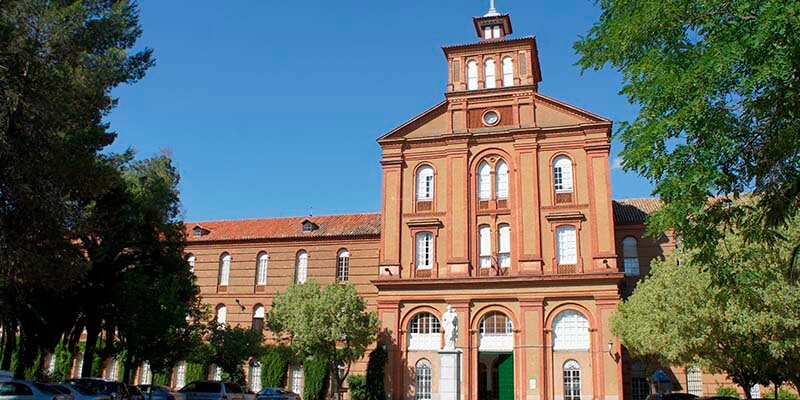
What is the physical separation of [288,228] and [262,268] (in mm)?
3210

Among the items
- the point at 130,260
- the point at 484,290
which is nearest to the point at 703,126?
the point at 484,290

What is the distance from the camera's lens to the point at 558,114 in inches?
1438

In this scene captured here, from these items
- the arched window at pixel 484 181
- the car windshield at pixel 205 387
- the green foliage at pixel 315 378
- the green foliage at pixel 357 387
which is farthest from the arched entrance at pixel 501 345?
the car windshield at pixel 205 387

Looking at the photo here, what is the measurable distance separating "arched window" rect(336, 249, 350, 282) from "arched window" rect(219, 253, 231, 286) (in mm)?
7919

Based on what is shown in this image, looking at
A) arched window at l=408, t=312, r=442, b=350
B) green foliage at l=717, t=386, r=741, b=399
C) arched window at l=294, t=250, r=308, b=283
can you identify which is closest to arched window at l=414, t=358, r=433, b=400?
arched window at l=408, t=312, r=442, b=350

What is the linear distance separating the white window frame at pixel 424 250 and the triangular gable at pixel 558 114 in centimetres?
881

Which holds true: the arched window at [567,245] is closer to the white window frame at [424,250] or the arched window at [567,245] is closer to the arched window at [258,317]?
the white window frame at [424,250]

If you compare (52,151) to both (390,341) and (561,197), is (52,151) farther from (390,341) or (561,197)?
(561,197)

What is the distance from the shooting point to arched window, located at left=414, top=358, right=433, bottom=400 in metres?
34.0

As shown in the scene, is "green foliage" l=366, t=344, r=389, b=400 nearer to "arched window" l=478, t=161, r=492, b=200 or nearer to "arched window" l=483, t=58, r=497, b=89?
"arched window" l=478, t=161, r=492, b=200

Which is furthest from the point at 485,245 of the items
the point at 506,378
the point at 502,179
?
the point at 506,378

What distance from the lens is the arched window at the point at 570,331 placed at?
32906mm

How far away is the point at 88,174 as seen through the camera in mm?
18453

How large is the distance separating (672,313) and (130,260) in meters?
24.2
